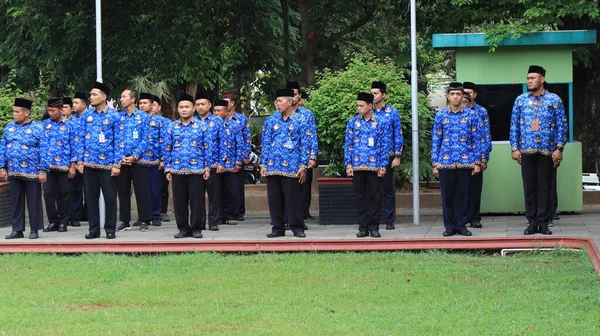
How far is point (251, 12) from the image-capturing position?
25.8 meters

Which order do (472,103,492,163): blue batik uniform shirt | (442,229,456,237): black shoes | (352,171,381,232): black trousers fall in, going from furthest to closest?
(472,103,492,163): blue batik uniform shirt → (352,171,381,232): black trousers → (442,229,456,237): black shoes

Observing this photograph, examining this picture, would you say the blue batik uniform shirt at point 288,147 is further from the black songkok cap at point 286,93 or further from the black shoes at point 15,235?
the black shoes at point 15,235

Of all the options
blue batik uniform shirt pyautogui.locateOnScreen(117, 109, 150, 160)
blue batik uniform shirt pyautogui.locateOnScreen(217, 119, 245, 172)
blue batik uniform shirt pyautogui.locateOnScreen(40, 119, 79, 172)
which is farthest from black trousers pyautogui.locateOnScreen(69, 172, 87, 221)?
blue batik uniform shirt pyautogui.locateOnScreen(217, 119, 245, 172)

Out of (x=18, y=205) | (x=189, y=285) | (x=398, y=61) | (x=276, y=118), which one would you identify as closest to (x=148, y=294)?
(x=189, y=285)

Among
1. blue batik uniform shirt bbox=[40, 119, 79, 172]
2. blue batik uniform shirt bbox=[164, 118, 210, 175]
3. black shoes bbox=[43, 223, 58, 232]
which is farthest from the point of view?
black shoes bbox=[43, 223, 58, 232]

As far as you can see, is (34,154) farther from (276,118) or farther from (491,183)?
(491,183)

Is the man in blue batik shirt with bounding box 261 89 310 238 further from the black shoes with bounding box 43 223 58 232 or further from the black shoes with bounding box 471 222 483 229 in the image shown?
the black shoes with bounding box 43 223 58 232

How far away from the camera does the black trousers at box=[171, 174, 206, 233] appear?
49.0ft

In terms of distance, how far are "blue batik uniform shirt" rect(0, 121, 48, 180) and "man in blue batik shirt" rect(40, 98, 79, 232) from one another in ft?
1.90

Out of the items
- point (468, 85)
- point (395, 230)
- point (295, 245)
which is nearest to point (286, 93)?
point (295, 245)

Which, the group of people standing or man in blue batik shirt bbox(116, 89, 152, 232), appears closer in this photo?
the group of people standing

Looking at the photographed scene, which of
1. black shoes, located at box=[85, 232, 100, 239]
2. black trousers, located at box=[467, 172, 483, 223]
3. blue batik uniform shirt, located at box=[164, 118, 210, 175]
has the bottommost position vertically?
black shoes, located at box=[85, 232, 100, 239]

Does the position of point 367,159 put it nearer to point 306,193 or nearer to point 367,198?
point 367,198

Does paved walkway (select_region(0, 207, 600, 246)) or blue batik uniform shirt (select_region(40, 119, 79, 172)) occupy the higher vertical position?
blue batik uniform shirt (select_region(40, 119, 79, 172))
